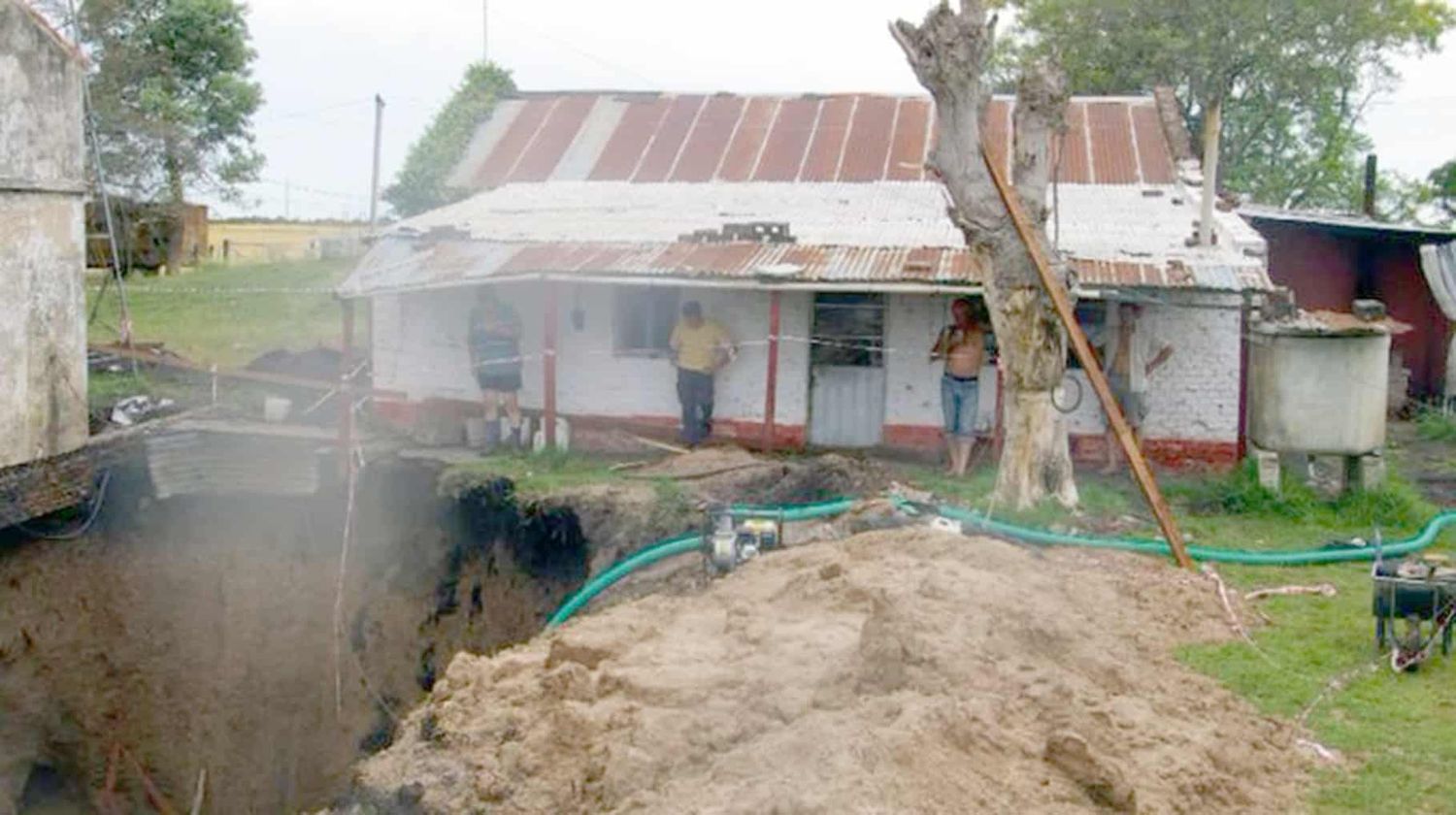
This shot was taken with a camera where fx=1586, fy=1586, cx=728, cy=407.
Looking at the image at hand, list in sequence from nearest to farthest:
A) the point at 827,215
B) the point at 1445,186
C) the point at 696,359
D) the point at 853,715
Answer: the point at 853,715 < the point at 696,359 < the point at 827,215 < the point at 1445,186

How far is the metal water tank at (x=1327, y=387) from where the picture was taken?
14.9 m

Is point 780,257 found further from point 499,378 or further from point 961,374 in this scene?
point 499,378

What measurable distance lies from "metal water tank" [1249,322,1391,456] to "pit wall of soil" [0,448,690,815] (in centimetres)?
796

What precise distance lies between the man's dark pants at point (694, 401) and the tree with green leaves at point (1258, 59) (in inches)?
597

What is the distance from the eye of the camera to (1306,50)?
1204 inches

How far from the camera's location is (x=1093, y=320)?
689 inches

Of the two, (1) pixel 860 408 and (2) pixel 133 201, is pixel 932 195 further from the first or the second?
(2) pixel 133 201

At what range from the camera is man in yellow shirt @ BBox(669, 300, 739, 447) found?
17.6 meters

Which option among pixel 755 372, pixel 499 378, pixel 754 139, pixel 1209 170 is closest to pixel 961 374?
pixel 755 372

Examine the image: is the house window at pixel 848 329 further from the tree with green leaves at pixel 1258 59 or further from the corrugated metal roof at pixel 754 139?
the tree with green leaves at pixel 1258 59

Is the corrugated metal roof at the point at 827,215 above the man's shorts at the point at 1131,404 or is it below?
above

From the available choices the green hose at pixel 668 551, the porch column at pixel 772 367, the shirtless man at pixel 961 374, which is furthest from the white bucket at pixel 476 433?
the green hose at pixel 668 551

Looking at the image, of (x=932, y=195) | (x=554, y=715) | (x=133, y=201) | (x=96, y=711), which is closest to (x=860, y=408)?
(x=932, y=195)

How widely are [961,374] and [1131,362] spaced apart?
2060mm
